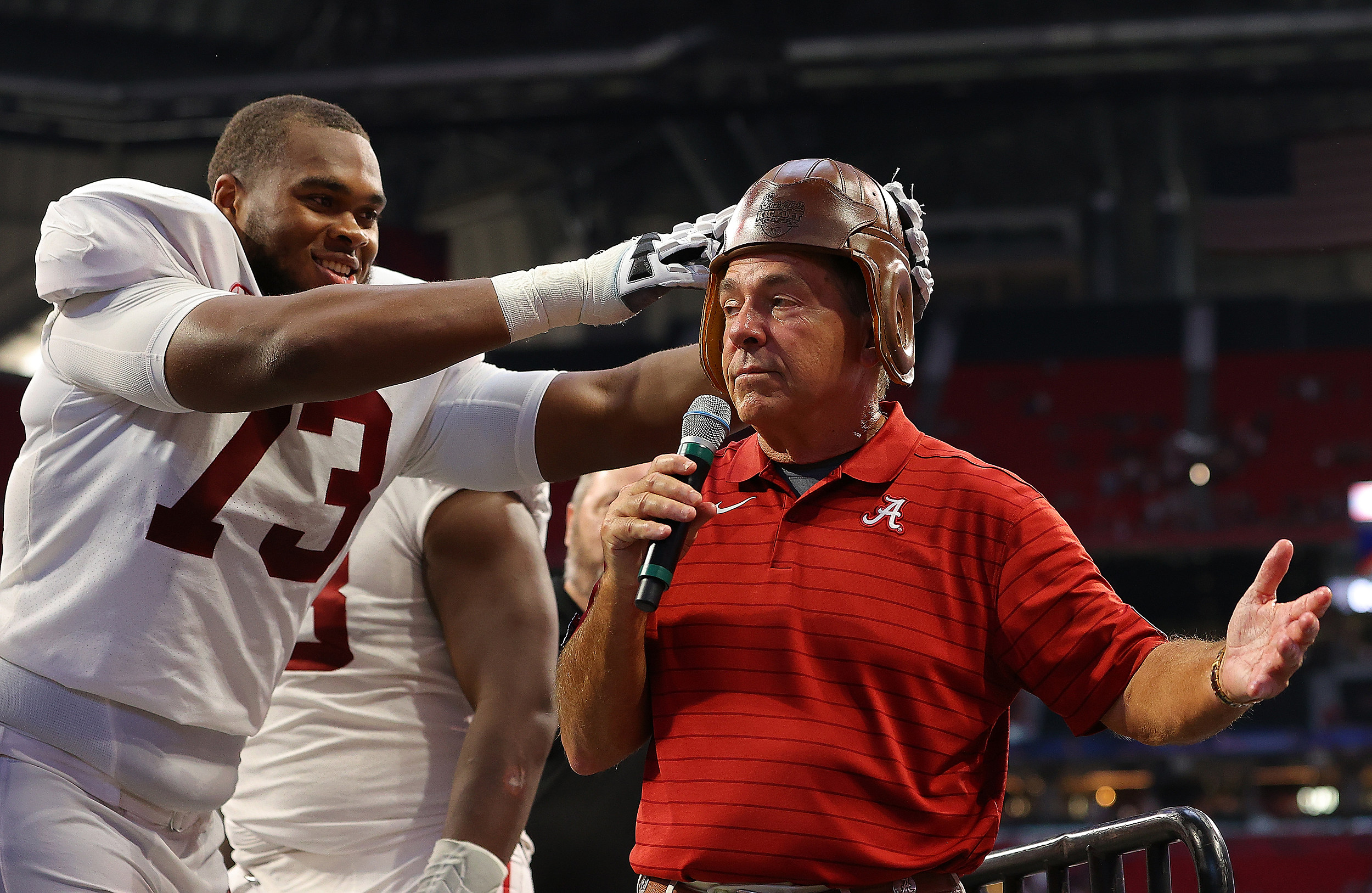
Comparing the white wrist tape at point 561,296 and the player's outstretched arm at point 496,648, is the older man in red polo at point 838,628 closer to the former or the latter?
the white wrist tape at point 561,296

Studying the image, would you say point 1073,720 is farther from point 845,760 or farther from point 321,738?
point 321,738

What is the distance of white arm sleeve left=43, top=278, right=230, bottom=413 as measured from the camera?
1694 mm

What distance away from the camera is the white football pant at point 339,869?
237 cm

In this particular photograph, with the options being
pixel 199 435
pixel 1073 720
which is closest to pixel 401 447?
pixel 199 435

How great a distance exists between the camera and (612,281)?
1.72 metres

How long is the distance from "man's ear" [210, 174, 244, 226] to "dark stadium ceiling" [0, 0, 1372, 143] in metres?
9.11

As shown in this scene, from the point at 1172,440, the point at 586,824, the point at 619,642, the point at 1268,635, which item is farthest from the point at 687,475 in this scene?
the point at 1172,440

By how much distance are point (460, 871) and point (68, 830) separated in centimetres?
64

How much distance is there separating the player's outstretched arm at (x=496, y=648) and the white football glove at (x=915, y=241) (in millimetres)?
1089

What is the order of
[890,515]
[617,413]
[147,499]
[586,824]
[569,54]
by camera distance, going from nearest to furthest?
[890,515], [147,499], [617,413], [586,824], [569,54]

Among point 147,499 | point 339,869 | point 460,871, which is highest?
point 147,499

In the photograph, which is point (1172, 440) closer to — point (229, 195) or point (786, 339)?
point (229, 195)

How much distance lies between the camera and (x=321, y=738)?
2434 mm

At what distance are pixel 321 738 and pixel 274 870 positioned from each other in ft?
0.89
